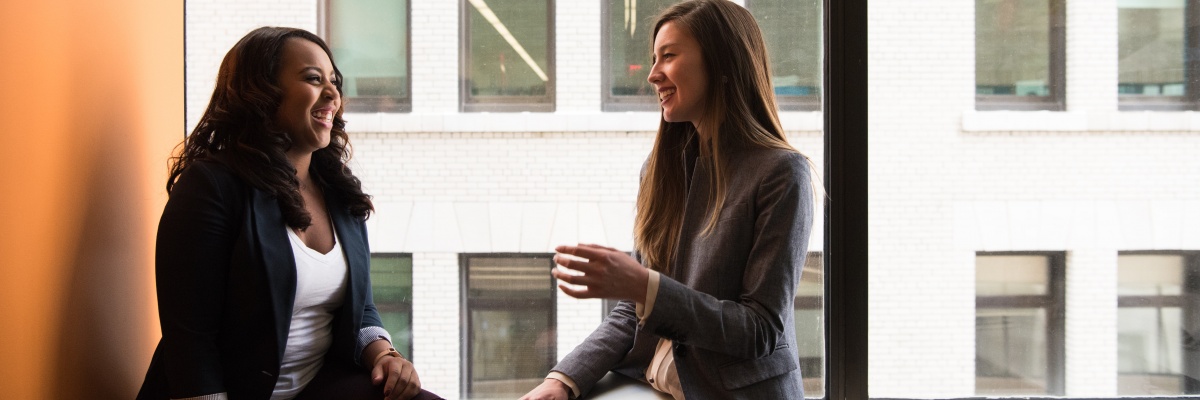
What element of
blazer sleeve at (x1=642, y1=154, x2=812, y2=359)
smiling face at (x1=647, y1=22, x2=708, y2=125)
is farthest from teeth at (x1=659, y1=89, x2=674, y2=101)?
blazer sleeve at (x1=642, y1=154, x2=812, y2=359)

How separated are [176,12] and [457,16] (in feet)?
2.56

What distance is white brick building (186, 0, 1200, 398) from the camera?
2.46 m

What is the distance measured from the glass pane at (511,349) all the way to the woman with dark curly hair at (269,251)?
568 mm

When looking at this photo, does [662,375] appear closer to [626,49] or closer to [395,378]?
[395,378]

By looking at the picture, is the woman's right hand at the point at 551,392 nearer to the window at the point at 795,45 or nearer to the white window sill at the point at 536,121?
the white window sill at the point at 536,121

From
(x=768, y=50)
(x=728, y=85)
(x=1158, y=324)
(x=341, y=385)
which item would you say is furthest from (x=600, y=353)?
(x=1158, y=324)

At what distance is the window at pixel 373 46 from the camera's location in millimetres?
2475

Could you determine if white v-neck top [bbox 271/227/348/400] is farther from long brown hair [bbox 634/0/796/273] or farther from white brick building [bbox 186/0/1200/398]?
long brown hair [bbox 634/0/796/273]

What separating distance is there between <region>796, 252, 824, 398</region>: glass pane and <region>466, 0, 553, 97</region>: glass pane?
95cm

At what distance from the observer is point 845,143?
7.73 ft

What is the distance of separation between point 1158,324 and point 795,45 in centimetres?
147

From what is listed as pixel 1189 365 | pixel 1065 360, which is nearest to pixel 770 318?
pixel 1065 360

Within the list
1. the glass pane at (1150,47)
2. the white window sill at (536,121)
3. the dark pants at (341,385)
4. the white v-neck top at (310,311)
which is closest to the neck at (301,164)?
the white v-neck top at (310,311)

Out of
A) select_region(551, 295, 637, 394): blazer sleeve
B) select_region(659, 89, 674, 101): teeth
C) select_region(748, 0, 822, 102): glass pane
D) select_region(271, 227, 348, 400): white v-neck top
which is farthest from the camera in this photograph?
select_region(748, 0, 822, 102): glass pane
